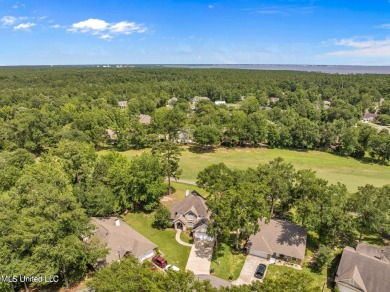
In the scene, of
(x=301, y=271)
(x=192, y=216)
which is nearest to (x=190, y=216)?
(x=192, y=216)

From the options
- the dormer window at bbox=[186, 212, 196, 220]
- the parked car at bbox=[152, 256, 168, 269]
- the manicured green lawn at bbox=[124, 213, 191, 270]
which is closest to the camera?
the parked car at bbox=[152, 256, 168, 269]

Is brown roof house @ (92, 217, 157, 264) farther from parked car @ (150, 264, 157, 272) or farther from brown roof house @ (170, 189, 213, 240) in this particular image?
brown roof house @ (170, 189, 213, 240)

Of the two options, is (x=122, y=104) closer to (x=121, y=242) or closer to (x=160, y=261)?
(x=121, y=242)

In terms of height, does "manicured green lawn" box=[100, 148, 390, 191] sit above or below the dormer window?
below

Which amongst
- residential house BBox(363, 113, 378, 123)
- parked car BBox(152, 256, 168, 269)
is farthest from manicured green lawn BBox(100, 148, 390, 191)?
residential house BBox(363, 113, 378, 123)

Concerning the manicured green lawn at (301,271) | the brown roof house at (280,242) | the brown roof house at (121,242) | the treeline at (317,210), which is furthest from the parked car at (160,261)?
the manicured green lawn at (301,271)

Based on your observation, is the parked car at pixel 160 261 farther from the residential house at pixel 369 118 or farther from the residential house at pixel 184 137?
the residential house at pixel 369 118
